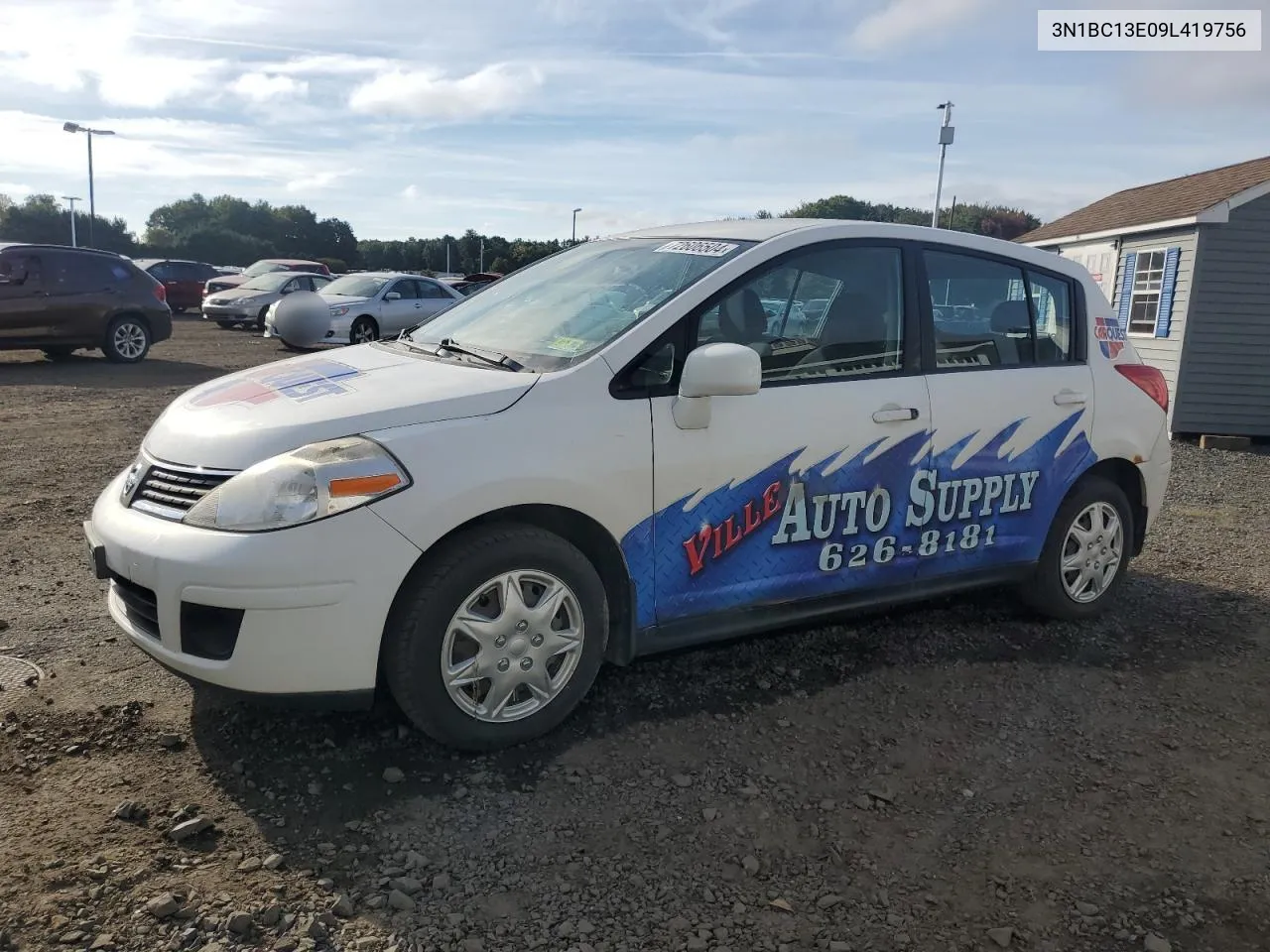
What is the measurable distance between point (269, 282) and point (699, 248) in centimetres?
1988

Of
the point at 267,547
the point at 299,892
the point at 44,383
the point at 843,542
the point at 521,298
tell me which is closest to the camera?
the point at 299,892

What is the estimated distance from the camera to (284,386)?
3.51 m

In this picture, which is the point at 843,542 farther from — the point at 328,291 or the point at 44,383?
the point at 328,291

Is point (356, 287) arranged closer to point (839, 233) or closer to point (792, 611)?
point (839, 233)

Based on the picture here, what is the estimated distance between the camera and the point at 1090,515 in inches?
186

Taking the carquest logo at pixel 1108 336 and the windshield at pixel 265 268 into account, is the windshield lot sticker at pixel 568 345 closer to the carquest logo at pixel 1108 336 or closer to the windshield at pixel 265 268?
the carquest logo at pixel 1108 336

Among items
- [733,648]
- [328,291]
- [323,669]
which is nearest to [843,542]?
[733,648]

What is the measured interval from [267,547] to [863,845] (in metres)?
1.93

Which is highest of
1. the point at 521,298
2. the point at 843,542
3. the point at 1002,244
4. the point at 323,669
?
the point at 1002,244

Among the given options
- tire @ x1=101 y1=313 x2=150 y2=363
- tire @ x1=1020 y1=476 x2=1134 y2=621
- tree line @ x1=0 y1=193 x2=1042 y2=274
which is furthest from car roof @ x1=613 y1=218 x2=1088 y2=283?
tree line @ x1=0 y1=193 x2=1042 y2=274

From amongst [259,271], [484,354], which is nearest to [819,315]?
[484,354]

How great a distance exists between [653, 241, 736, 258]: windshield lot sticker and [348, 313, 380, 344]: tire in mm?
14329

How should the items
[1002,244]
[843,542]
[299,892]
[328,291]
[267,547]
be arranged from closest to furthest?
[299,892] → [267,547] → [843,542] → [1002,244] → [328,291]

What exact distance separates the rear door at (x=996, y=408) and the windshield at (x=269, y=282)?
1948 centimetres
